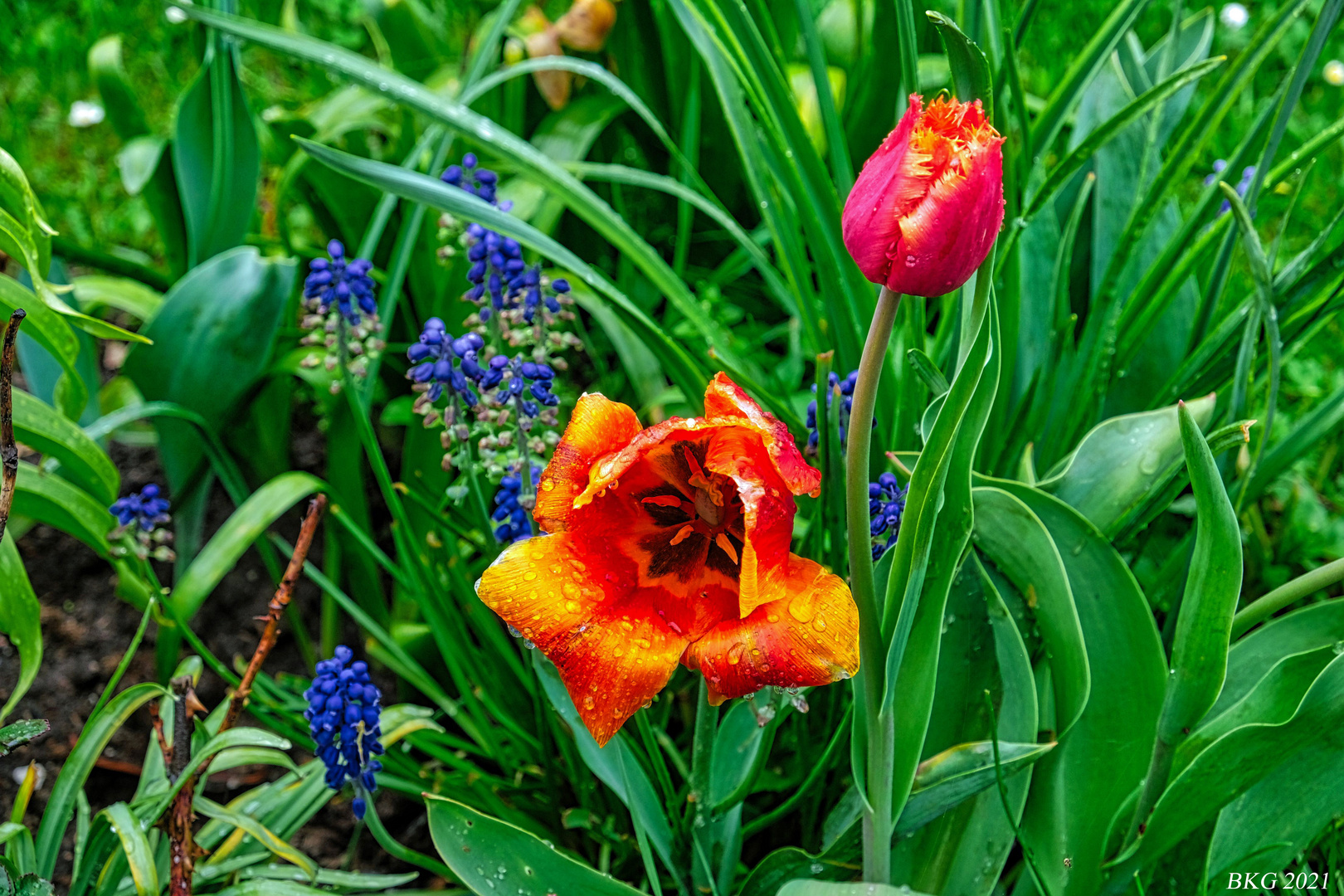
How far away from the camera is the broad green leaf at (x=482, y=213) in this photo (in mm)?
1104

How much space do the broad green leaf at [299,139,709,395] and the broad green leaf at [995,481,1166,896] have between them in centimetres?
42

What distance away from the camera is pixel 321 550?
1.88 m

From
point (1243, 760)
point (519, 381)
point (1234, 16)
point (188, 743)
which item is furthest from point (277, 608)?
point (1234, 16)

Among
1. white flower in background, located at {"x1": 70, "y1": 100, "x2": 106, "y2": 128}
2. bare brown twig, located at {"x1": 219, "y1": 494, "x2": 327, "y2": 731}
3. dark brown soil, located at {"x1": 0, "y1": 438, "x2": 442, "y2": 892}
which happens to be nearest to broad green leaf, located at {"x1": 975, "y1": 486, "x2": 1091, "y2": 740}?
bare brown twig, located at {"x1": 219, "y1": 494, "x2": 327, "y2": 731}

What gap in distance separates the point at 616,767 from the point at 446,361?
436mm

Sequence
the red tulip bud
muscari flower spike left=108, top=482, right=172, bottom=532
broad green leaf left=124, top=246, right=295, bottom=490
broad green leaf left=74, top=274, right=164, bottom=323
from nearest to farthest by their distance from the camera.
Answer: the red tulip bud, muscari flower spike left=108, top=482, right=172, bottom=532, broad green leaf left=124, top=246, right=295, bottom=490, broad green leaf left=74, top=274, right=164, bottom=323

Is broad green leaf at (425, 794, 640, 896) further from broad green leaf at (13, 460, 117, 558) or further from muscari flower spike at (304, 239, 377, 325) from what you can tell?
broad green leaf at (13, 460, 117, 558)

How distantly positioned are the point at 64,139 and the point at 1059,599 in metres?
2.73

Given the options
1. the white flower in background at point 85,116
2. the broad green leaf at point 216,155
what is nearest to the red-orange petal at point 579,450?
the broad green leaf at point 216,155

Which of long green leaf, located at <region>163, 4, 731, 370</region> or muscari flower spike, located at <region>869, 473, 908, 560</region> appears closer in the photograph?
muscari flower spike, located at <region>869, 473, 908, 560</region>

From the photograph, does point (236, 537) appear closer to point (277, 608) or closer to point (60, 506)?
point (60, 506)

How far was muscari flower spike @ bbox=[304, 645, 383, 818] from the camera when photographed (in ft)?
3.31

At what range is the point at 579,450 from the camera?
2.69 ft

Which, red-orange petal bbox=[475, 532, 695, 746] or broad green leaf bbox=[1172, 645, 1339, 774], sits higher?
red-orange petal bbox=[475, 532, 695, 746]
